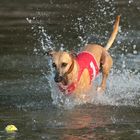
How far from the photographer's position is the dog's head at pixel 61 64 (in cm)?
960

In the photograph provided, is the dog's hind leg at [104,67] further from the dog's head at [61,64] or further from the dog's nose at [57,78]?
the dog's nose at [57,78]

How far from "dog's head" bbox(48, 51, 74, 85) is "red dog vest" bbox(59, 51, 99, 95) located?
0.20m

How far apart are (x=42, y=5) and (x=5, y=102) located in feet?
32.2

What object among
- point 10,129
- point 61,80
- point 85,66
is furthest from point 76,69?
point 10,129

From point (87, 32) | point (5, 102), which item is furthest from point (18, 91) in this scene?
point (87, 32)

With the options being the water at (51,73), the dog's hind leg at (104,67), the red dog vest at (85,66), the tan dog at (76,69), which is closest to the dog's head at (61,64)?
the tan dog at (76,69)

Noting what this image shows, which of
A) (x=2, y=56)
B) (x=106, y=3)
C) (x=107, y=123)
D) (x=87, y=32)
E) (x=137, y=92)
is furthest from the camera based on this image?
(x=106, y=3)

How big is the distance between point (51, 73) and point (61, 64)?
2.10 meters

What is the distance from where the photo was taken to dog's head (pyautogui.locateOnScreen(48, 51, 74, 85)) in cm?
960

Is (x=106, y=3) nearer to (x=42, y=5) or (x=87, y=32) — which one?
(x=42, y=5)

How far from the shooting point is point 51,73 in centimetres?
1171

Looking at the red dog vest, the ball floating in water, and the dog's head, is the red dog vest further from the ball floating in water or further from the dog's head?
the ball floating in water

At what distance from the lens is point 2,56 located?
13672 millimetres

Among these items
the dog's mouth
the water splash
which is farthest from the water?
the dog's mouth
